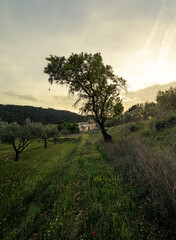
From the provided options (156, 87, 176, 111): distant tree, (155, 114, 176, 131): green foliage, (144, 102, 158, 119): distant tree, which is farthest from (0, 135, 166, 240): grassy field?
(156, 87, 176, 111): distant tree

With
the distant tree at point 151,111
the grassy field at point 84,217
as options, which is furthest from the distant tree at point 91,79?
the grassy field at point 84,217

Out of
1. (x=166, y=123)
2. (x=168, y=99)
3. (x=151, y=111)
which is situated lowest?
(x=166, y=123)

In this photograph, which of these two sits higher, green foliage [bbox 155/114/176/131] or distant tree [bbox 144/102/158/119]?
distant tree [bbox 144/102/158/119]

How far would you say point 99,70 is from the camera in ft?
47.2

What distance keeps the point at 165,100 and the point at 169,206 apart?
29.3 meters

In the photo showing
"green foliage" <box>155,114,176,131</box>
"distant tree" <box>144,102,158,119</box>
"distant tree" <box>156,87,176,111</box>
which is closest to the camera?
"green foliage" <box>155,114,176,131</box>

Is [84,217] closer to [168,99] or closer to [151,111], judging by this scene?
[151,111]

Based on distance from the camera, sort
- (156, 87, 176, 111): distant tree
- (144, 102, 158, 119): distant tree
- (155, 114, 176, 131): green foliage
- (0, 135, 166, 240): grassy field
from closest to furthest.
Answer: (0, 135, 166, 240): grassy field → (155, 114, 176, 131): green foliage → (144, 102, 158, 119): distant tree → (156, 87, 176, 111): distant tree

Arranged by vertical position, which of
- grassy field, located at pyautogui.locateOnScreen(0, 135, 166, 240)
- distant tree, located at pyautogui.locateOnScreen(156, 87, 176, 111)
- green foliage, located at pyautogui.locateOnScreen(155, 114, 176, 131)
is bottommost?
grassy field, located at pyautogui.locateOnScreen(0, 135, 166, 240)

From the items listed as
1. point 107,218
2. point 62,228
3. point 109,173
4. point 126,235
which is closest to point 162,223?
point 126,235

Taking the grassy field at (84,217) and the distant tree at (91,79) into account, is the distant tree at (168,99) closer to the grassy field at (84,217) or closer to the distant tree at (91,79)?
the distant tree at (91,79)

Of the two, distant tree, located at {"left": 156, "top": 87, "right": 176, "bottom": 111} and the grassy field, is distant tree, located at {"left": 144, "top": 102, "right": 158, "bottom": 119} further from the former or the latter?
the grassy field

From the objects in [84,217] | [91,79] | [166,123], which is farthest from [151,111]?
[84,217]

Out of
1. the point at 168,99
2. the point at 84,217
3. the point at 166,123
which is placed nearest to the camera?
the point at 84,217
